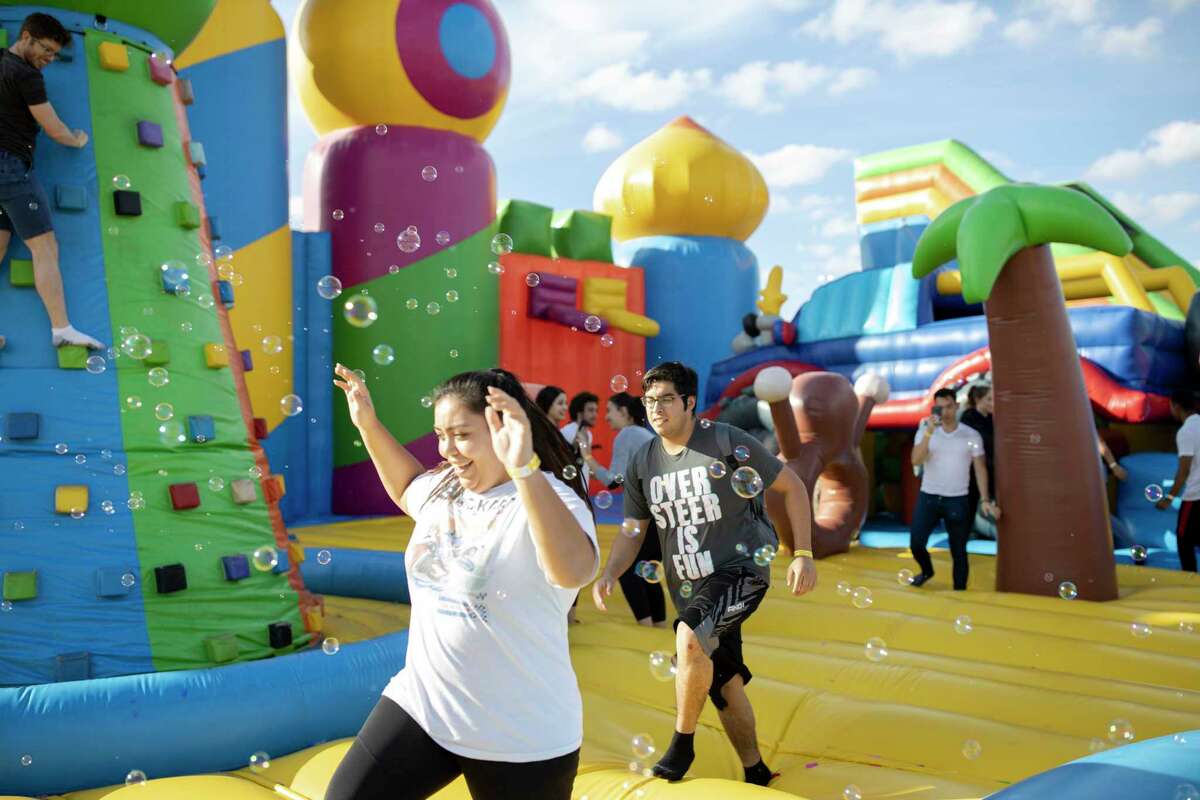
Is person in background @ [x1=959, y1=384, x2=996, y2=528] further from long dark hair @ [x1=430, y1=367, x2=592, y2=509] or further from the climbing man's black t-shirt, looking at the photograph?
the climbing man's black t-shirt

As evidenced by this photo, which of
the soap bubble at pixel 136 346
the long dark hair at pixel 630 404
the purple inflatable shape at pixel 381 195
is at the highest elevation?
the purple inflatable shape at pixel 381 195

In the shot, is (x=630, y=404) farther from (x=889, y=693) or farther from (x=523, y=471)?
(x=523, y=471)

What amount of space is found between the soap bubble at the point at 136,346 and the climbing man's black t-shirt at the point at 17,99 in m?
0.70

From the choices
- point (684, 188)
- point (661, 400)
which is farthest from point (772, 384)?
point (684, 188)

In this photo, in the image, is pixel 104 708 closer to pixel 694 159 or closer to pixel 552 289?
pixel 552 289

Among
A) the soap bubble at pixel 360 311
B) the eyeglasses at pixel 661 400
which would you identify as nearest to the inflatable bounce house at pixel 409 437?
the soap bubble at pixel 360 311

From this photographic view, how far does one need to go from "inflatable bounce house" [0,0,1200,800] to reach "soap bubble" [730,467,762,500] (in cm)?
72

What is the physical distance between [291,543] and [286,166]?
205 inches

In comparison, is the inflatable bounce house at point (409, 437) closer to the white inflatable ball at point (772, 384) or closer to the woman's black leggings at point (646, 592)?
the white inflatable ball at point (772, 384)

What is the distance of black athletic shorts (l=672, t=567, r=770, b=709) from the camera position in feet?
8.93

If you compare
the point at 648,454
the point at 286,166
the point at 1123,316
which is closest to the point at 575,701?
the point at 648,454

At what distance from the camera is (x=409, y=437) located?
878cm

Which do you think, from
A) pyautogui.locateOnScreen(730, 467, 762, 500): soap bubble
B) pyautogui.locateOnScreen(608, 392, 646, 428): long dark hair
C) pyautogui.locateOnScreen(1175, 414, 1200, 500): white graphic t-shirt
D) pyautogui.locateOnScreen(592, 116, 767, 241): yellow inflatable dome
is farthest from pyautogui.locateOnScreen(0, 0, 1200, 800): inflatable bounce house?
pyautogui.locateOnScreen(592, 116, 767, 241): yellow inflatable dome

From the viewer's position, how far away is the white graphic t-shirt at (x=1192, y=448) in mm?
5582
